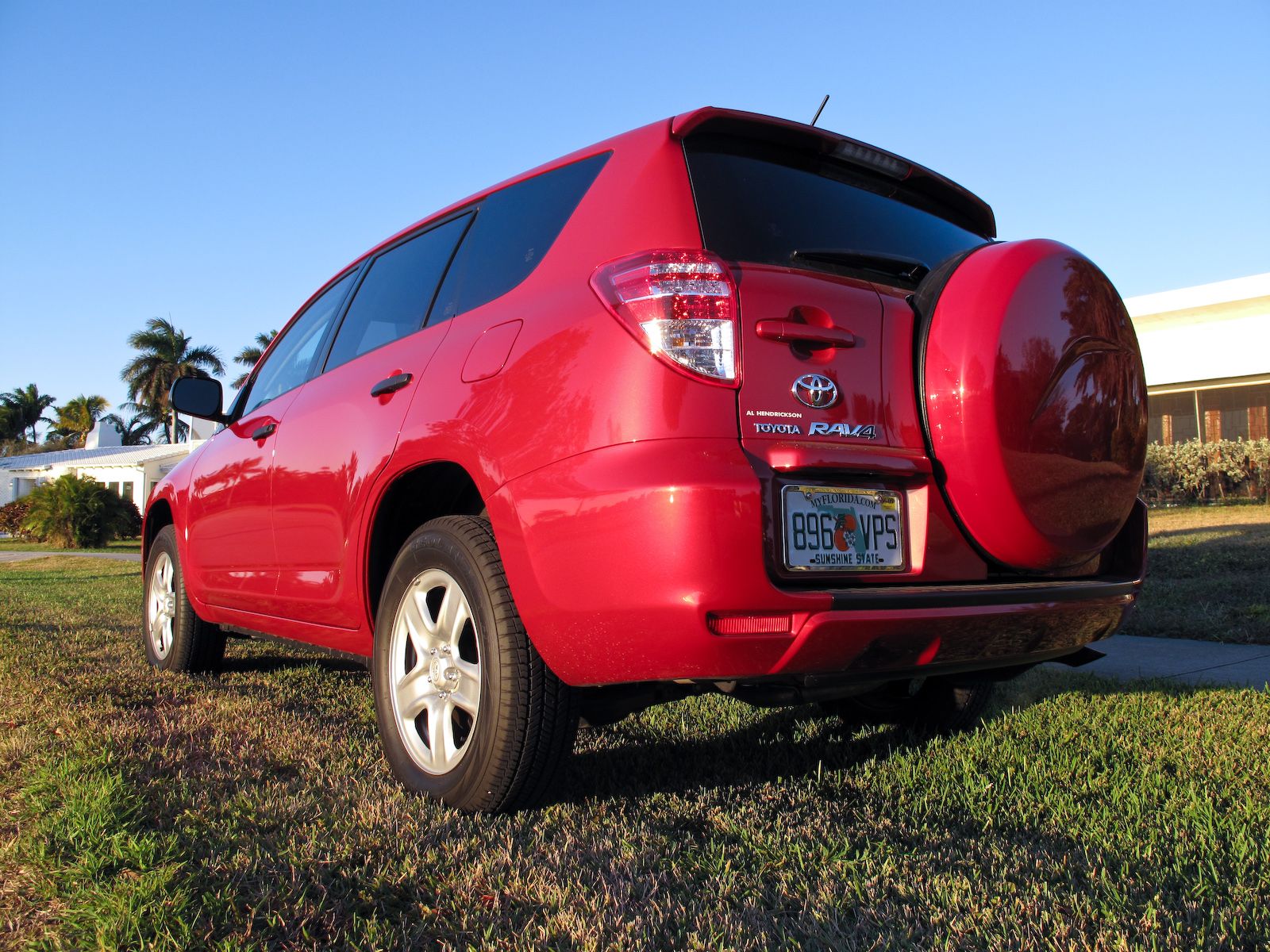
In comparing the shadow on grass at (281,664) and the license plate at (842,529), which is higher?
the license plate at (842,529)

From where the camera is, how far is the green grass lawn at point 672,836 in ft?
6.20

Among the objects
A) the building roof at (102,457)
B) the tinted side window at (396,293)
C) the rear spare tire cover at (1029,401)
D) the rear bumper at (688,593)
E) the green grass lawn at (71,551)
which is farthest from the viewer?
the building roof at (102,457)

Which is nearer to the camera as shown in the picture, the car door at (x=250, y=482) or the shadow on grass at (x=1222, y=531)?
the car door at (x=250, y=482)

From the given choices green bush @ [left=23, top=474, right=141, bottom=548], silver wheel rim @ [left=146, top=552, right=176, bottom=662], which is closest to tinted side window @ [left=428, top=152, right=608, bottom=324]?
A: silver wheel rim @ [left=146, top=552, right=176, bottom=662]

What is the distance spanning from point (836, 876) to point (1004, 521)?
3.09 ft

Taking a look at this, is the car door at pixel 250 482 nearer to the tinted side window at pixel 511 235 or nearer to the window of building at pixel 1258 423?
the tinted side window at pixel 511 235

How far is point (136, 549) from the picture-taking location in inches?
954

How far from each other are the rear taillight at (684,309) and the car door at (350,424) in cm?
94

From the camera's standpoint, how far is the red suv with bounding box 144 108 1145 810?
2189 mm

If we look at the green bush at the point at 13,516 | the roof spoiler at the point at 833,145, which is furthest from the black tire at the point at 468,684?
the green bush at the point at 13,516

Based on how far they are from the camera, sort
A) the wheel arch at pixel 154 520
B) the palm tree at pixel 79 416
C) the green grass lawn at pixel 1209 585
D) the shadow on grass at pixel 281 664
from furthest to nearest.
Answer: the palm tree at pixel 79 416 < the green grass lawn at pixel 1209 585 < the wheel arch at pixel 154 520 < the shadow on grass at pixel 281 664

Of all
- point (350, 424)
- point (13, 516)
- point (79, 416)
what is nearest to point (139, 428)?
point (79, 416)

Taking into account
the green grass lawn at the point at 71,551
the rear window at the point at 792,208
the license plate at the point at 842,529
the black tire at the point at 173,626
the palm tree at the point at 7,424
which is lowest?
the green grass lawn at the point at 71,551

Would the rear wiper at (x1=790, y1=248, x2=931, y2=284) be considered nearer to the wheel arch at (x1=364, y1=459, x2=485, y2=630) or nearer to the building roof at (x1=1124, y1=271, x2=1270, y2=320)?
the wheel arch at (x1=364, y1=459, x2=485, y2=630)
